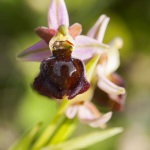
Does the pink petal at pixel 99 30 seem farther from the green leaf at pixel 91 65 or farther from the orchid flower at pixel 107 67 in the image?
the green leaf at pixel 91 65

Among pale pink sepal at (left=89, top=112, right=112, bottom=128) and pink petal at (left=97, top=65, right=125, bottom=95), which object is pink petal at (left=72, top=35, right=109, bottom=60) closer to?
pink petal at (left=97, top=65, right=125, bottom=95)

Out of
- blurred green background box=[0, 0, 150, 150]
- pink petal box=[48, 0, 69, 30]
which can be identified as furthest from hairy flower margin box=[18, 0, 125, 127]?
blurred green background box=[0, 0, 150, 150]

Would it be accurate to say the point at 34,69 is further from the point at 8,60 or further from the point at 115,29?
the point at 115,29

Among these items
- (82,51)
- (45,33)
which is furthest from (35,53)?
(82,51)

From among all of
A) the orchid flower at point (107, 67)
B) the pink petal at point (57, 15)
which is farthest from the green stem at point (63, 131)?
the pink petal at point (57, 15)

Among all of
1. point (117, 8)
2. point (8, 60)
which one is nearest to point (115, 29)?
point (117, 8)

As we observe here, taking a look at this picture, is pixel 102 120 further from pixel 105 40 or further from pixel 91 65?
pixel 105 40
